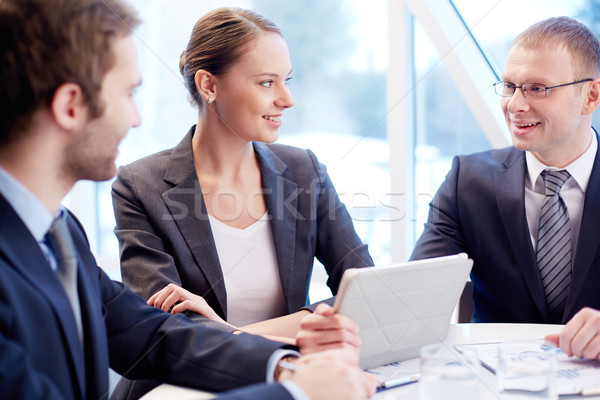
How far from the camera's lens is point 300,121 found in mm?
4145

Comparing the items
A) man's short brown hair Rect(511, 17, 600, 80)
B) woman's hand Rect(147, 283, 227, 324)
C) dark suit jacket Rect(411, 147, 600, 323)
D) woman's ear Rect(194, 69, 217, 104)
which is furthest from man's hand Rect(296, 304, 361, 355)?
man's short brown hair Rect(511, 17, 600, 80)

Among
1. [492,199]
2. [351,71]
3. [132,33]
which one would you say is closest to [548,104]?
[492,199]

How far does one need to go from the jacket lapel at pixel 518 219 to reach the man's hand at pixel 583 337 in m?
0.58

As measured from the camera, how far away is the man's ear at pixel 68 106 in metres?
1.00

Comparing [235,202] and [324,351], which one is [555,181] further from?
[324,351]

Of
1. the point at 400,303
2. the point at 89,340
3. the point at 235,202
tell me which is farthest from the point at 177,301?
the point at 400,303

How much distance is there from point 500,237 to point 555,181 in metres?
0.26

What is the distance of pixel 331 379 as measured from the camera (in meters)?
1.01

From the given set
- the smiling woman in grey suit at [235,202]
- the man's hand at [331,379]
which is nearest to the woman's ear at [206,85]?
the smiling woman in grey suit at [235,202]

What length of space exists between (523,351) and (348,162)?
2.94 metres

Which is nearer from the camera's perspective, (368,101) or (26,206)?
(26,206)

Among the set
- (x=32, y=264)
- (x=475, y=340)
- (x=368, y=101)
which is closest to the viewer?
(x=32, y=264)

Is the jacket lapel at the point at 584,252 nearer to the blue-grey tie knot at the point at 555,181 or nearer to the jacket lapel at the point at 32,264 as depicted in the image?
the blue-grey tie knot at the point at 555,181

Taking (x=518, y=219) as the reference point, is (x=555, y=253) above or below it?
below
